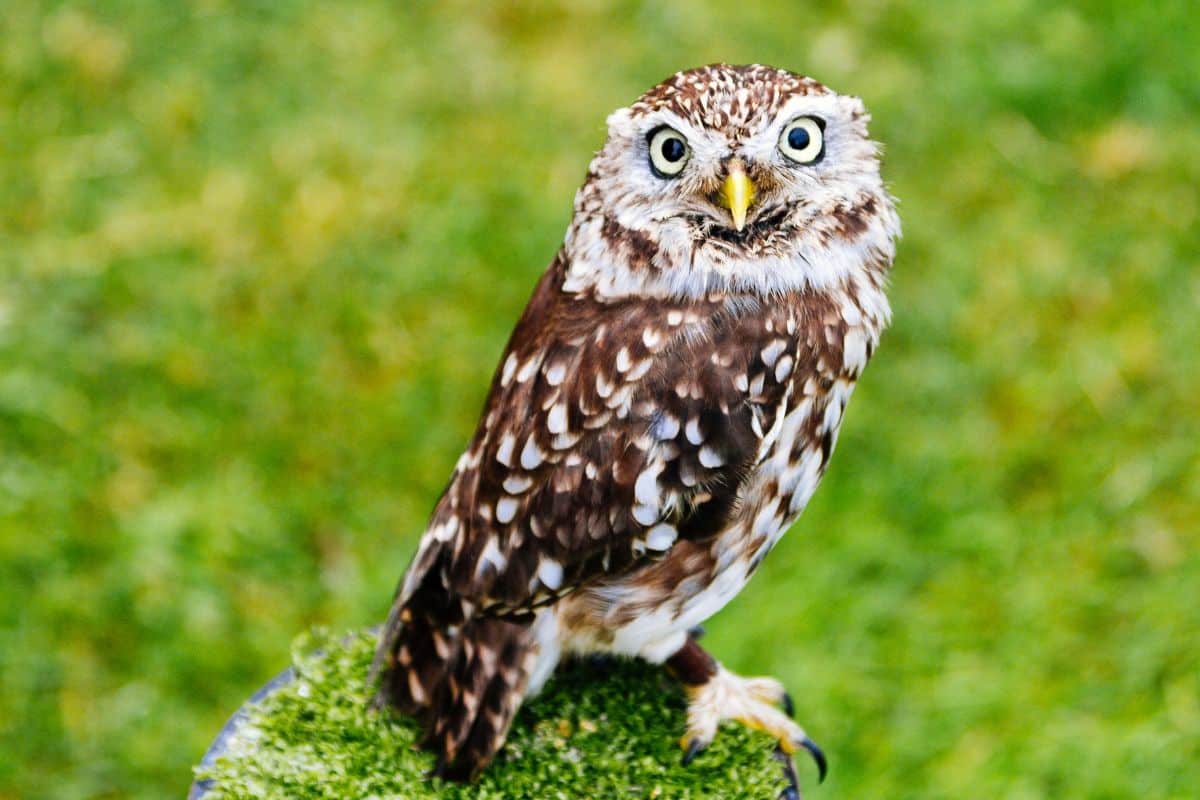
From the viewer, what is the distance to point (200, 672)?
344cm

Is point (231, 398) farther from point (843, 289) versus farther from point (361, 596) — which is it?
point (843, 289)

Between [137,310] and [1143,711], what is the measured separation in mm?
3084

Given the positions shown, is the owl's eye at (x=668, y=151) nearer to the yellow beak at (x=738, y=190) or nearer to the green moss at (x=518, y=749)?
the yellow beak at (x=738, y=190)

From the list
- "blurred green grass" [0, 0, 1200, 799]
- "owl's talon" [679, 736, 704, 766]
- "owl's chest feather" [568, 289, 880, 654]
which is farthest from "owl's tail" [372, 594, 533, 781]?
"blurred green grass" [0, 0, 1200, 799]

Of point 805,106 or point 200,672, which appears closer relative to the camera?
point 805,106

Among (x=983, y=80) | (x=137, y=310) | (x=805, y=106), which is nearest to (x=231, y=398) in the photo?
(x=137, y=310)

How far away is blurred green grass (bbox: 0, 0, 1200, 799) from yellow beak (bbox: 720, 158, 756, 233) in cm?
177

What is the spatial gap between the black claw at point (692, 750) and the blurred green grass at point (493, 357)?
42.8 inches

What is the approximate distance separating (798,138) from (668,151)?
18 centimetres

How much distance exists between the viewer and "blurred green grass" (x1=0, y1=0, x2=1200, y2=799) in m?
3.39

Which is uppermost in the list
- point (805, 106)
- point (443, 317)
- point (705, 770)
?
point (443, 317)

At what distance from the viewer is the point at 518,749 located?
222 centimetres

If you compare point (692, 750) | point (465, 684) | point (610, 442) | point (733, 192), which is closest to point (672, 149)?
point (733, 192)

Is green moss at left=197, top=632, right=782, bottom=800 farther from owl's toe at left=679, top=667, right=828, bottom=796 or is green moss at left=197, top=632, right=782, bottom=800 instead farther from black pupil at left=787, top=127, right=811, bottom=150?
black pupil at left=787, top=127, right=811, bottom=150
